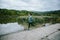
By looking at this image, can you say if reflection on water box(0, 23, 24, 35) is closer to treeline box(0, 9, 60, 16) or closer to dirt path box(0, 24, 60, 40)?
dirt path box(0, 24, 60, 40)

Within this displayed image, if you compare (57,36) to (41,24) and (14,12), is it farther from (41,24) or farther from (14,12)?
(14,12)

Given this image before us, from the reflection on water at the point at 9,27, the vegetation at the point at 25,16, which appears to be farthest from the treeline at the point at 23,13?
the reflection on water at the point at 9,27

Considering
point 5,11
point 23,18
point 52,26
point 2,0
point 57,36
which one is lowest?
point 57,36

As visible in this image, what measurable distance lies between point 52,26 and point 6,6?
3.35 feet

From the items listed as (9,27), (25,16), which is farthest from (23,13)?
(9,27)

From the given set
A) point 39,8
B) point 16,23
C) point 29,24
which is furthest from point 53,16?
point 16,23

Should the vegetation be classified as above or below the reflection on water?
above

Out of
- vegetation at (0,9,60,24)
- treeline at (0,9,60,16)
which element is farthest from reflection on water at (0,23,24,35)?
treeline at (0,9,60,16)

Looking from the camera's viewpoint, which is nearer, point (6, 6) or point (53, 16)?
point (6, 6)

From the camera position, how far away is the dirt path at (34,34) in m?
1.92

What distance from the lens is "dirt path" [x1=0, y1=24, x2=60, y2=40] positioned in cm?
192

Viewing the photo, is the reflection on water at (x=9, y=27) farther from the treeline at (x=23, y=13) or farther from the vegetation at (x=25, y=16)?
the treeline at (x=23, y=13)

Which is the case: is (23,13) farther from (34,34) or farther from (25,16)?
(34,34)

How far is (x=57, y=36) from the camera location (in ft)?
6.93
